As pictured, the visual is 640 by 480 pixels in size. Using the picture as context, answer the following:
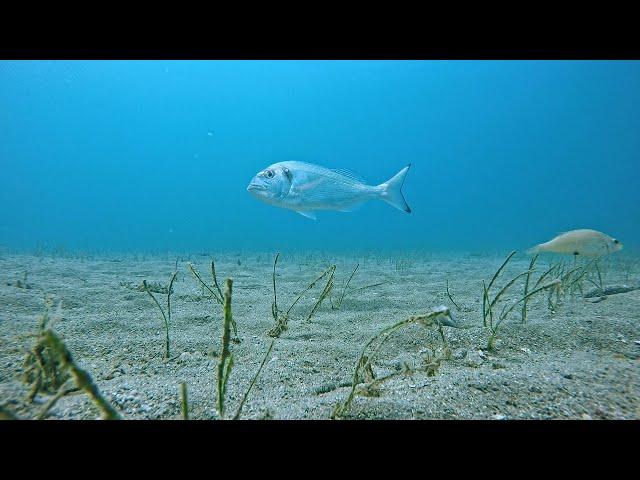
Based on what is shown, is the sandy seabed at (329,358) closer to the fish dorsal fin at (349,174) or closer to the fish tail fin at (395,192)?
the fish tail fin at (395,192)

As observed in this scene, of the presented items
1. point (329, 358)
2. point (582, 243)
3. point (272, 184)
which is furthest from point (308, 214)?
point (582, 243)

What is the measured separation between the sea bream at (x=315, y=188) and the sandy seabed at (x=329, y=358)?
4.65ft

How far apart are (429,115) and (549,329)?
100m

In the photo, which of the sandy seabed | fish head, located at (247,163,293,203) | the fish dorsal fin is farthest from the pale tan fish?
fish head, located at (247,163,293,203)

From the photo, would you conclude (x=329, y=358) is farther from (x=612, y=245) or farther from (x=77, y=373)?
(x=612, y=245)

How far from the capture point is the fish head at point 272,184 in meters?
3.94

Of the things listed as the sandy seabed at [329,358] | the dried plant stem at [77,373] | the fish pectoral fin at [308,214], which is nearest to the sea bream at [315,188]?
the fish pectoral fin at [308,214]

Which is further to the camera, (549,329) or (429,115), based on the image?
(429,115)

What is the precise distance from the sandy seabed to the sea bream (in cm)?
142

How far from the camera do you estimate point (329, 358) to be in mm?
2262
